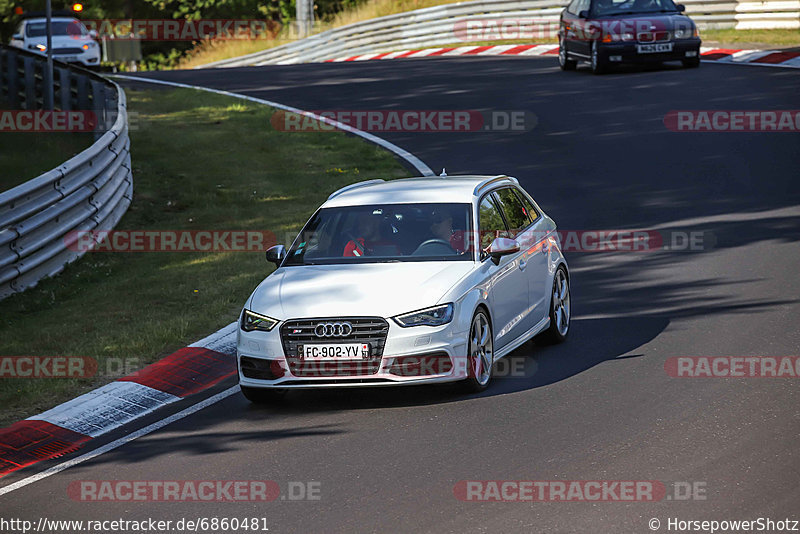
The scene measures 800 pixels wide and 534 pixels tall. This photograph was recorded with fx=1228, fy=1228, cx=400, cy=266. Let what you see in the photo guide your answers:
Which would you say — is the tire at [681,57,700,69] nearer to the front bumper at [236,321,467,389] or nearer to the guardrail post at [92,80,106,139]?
the guardrail post at [92,80,106,139]

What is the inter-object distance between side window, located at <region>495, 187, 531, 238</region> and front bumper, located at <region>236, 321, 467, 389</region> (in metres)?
1.95

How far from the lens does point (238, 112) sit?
24797 mm

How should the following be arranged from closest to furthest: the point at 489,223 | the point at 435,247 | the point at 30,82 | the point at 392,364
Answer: the point at 392,364 → the point at 435,247 → the point at 489,223 → the point at 30,82

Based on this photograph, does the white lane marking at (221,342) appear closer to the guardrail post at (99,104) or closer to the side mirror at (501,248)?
the side mirror at (501,248)

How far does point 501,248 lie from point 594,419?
1.85 m

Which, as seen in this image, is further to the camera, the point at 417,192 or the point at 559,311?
the point at 559,311

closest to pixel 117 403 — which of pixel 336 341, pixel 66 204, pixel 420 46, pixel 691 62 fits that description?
pixel 336 341

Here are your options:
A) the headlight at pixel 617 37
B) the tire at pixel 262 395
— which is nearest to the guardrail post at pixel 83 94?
the headlight at pixel 617 37

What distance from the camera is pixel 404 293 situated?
8.74 meters

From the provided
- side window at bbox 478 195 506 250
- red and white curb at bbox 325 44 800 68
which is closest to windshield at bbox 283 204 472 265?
side window at bbox 478 195 506 250

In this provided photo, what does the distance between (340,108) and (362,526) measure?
18844 mm

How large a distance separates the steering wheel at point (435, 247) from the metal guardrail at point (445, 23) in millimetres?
23800

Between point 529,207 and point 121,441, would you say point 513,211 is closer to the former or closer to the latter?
point 529,207

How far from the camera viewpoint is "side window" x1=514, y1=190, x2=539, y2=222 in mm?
11055
